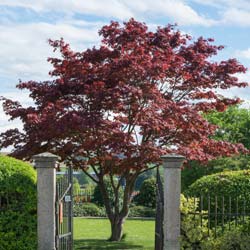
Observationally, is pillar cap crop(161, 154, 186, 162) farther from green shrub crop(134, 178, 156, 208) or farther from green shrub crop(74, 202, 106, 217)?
green shrub crop(134, 178, 156, 208)

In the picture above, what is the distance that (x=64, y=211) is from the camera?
1030 cm

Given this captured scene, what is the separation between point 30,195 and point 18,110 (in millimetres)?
5362

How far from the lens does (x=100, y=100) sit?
13.8m

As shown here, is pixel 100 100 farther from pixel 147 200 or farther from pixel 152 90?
pixel 147 200

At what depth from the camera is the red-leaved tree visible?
44.7 ft

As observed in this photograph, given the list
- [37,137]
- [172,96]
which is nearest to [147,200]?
[172,96]

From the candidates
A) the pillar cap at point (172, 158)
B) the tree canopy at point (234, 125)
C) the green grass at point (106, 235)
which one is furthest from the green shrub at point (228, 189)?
the tree canopy at point (234, 125)

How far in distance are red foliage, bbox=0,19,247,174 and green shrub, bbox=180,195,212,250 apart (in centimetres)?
351

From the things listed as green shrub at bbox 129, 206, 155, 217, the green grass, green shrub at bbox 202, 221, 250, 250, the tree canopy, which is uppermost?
the tree canopy

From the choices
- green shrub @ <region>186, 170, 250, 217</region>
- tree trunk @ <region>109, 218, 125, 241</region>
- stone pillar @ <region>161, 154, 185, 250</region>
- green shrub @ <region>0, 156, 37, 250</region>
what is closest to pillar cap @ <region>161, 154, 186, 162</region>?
stone pillar @ <region>161, 154, 185, 250</region>

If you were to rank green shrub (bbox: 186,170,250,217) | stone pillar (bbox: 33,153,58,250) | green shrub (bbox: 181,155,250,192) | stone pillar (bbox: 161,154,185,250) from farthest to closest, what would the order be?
green shrub (bbox: 181,155,250,192), green shrub (bbox: 186,170,250,217), stone pillar (bbox: 161,154,185,250), stone pillar (bbox: 33,153,58,250)

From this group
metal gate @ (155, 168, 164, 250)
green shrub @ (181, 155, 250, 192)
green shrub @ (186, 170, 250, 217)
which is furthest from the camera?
green shrub @ (181, 155, 250, 192)

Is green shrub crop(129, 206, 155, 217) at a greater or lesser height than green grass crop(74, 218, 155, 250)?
greater

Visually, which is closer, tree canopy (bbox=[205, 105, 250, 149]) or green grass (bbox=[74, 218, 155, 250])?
green grass (bbox=[74, 218, 155, 250])
